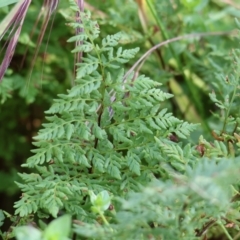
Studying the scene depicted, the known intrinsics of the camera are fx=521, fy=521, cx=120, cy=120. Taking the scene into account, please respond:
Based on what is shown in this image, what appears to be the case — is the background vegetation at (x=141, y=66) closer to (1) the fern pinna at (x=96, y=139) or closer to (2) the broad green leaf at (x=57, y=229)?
(1) the fern pinna at (x=96, y=139)

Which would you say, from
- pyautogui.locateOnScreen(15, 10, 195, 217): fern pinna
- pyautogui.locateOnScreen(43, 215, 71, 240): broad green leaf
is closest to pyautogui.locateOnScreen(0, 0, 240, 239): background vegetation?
pyautogui.locateOnScreen(15, 10, 195, 217): fern pinna

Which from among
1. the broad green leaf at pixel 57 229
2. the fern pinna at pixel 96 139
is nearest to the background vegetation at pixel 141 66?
the fern pinna at pixel 96 139

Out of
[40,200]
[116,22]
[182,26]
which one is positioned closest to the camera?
[40,200]

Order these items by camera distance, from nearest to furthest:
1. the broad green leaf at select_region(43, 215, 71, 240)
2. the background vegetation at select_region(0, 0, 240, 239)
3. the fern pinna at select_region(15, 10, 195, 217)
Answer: the broad green leaf at select_region(43, 215, 71, 240)
the fern pinna at select_region(15, 10, 195, 217)
the background vegetation at select_region(0, 0, 240, 239)

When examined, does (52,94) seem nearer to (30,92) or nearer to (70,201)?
(30,92)

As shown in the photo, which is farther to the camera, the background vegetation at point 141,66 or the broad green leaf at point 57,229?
the background vegetation at point 141,66

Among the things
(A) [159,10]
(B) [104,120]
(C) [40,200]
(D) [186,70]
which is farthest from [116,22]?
(C) [40,200]

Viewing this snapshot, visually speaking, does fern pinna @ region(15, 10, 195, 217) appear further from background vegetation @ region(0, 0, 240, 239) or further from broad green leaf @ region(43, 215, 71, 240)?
background vegetation @ region(0, 0, 240, 239)

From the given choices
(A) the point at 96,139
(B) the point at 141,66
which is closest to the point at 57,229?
(A) the point at 96,139
